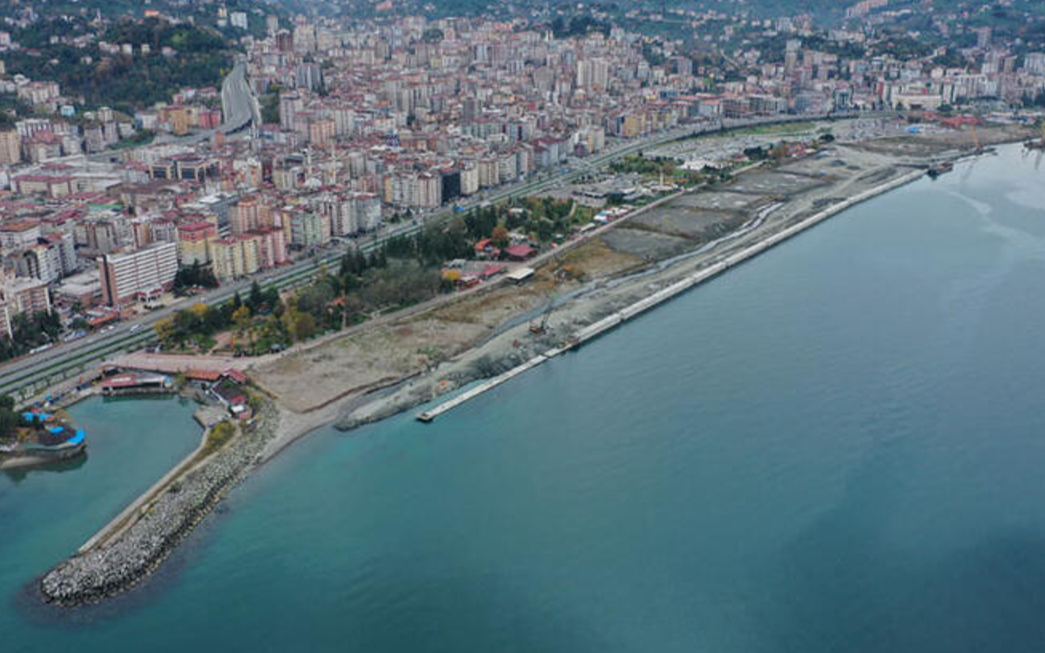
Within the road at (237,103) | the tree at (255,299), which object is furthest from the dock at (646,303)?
the road at (237,103)

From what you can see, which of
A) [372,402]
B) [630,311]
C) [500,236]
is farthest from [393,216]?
[372,402]

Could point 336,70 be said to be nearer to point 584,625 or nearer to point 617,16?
point 617,16

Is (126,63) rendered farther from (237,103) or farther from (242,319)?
(242,319)

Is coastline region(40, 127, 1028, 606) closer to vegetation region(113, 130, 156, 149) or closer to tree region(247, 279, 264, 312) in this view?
tree region(247, 279, 264, 312)

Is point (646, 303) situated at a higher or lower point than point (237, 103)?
lower

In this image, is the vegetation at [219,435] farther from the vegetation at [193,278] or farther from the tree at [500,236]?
the tree at [500,236]

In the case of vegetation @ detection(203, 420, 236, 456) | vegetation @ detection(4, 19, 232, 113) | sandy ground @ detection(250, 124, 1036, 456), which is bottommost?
A: vegetation @ detection(203, 420, 236, 456)

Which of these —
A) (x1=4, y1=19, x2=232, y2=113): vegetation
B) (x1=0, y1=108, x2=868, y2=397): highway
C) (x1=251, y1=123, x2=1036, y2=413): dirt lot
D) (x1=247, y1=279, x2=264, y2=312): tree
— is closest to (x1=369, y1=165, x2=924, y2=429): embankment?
(x1=251, y1=123, x2=1036, y2=413): dirt lot

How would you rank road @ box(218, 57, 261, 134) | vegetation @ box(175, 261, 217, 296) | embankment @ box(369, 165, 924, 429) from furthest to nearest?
road @ box(218, 57, 261, 134), vegetation @ box(175, 261, 217, 296), embankment @ box(369, 165, 924, 429)
